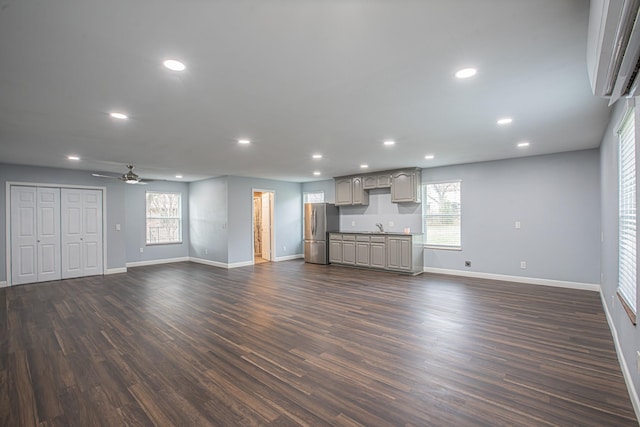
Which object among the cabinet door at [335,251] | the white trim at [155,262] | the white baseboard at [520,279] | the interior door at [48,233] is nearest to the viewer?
the white baseboard at [520,279]

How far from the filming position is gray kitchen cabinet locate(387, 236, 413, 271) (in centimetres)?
701

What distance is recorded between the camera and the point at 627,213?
9.10 feet

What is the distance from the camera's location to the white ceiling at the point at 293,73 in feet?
5.65

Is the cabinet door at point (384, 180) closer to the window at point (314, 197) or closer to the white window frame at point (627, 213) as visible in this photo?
the window at point (314, 197)

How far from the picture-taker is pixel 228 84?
2617mm

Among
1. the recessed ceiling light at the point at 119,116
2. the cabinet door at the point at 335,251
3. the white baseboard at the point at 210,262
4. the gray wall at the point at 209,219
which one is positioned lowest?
the white baseboard at the point at 210,262

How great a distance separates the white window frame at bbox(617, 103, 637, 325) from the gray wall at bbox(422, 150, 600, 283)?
2792 millimetres

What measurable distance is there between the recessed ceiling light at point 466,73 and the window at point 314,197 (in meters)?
7.35

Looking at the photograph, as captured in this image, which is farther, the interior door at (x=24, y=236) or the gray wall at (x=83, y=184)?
the interior door at (x=24, y=236)

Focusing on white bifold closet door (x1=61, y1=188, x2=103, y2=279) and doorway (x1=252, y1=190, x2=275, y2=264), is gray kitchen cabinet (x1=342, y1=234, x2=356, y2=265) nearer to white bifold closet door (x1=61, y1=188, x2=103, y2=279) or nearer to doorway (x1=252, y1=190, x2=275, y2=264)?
doorway (x1=252, y1=190, x2=275, y2=264)

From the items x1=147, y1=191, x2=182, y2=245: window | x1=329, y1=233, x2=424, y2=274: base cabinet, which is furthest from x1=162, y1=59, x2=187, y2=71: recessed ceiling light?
x1=147, y1=191, x2=182, y2=245: window

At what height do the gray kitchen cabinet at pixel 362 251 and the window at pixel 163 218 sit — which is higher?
the window at pixel 163 218

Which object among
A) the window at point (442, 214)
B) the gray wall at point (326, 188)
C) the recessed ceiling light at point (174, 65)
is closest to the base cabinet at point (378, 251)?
the window at point (442, 214)

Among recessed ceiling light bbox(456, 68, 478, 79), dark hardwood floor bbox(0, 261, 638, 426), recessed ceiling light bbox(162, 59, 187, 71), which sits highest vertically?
recessed ceiling light bbox(162, 59, 187, 71)
